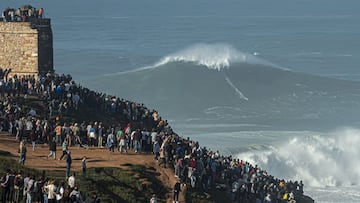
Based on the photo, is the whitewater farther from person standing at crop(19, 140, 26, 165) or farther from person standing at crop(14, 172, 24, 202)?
person standing at crop(14, 172, 24, 202)

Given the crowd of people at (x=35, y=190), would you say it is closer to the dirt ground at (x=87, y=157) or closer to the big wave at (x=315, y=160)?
the dirt ground at (x=87, y=157)

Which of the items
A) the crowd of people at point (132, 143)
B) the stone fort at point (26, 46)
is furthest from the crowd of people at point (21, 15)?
the crowd of people at point (132, 143)

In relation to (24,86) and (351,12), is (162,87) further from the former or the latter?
(351,12)

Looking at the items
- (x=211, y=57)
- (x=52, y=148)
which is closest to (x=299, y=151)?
(x=52, y=148)

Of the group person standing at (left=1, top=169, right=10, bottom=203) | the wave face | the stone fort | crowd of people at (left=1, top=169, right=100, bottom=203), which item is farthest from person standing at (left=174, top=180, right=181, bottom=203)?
the wave face

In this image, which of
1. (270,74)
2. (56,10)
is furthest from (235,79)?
(56,10)

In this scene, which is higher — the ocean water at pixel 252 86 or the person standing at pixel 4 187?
the ocean water at pixel 252 86
